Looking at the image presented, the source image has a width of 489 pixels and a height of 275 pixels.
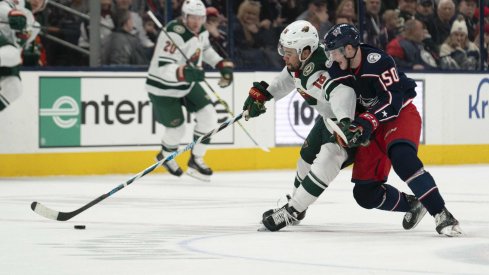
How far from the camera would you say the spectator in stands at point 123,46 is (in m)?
11.2

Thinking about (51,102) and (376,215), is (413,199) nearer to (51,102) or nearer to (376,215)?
(376,215)

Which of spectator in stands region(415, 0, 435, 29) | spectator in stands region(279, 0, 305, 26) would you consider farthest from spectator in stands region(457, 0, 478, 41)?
spectator in stands region(279, 0, 305, 26)

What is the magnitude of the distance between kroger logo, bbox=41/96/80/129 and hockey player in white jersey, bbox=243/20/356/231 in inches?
178

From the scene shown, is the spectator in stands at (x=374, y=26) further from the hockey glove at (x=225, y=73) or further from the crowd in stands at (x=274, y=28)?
the hockey glove at (x=225, y=73)

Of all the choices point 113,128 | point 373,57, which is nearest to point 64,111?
point 113,128

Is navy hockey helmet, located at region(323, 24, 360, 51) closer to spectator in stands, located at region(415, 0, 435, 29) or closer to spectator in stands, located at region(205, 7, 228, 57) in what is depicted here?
spectator in stands, located at region(205, 7, 228, 57)

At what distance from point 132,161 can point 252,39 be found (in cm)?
178

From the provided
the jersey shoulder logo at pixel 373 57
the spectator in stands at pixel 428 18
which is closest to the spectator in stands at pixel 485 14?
the spectator in stands at pixel 428 18

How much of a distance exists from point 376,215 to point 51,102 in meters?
4.26

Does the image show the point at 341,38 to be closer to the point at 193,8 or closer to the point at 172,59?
the point at 193,8

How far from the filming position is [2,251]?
18.0ft

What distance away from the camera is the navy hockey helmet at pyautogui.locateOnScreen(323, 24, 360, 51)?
20.1 ft

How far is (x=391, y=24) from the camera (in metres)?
13.0

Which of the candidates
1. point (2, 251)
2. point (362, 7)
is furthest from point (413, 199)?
point (362, 7)
